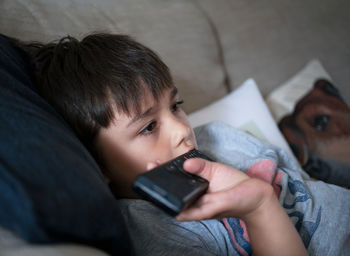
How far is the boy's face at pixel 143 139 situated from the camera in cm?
59

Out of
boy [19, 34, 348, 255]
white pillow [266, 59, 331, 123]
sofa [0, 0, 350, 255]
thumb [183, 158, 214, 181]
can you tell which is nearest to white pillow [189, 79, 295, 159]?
sofa [0, 0, 350, 255]

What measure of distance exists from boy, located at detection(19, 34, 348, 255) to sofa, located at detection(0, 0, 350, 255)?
0.09 meters

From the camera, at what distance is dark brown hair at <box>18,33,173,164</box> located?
578mm

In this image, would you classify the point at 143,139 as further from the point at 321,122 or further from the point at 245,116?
the point at 321,122

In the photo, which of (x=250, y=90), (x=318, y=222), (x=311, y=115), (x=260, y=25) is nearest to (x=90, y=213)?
(x=318, y=222)

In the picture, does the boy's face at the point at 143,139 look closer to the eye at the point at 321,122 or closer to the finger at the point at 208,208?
the finger at the point at 208,208

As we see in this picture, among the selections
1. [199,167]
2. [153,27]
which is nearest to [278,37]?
[153,27]

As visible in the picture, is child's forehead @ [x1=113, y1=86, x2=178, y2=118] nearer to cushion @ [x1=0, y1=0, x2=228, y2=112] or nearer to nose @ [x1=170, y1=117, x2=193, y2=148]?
nose @ [x1=170, y1=117, x2=193, y2=148]

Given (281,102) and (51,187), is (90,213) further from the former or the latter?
(281,102)

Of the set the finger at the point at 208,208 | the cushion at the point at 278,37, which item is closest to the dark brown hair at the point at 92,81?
the finger at the point at 208,208

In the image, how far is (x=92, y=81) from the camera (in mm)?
585

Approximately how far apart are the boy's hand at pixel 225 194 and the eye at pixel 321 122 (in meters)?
0.67

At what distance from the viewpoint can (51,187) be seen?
11.0 inches

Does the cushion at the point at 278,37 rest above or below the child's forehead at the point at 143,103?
above
